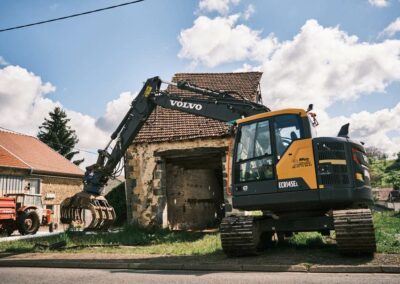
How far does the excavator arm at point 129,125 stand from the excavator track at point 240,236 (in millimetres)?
3171

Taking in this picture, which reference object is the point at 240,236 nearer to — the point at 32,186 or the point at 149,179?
the point at 149,179

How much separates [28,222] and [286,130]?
15.1 metres

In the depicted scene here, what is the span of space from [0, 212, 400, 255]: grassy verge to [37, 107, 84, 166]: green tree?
29.5 metres

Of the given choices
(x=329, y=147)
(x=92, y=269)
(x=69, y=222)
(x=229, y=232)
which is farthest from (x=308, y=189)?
(x=69, y=222)

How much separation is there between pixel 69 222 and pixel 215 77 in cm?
1215

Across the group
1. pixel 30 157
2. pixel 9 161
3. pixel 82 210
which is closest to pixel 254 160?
pixel 82 210

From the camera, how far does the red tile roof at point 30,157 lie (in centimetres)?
2442

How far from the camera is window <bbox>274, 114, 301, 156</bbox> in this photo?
7770 millimetres

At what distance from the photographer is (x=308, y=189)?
7.37 m

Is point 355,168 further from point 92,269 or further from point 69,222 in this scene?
point 69,222

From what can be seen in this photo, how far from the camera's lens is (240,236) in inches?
308

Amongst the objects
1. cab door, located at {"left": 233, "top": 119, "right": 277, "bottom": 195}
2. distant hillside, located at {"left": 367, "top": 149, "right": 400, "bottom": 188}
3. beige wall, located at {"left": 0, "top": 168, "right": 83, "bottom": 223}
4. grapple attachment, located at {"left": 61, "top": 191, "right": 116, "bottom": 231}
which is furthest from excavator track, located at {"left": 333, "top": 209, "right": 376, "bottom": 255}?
distant hillside, located at {"left": 367, "top": 149, "right": 400, "bottom": 188}

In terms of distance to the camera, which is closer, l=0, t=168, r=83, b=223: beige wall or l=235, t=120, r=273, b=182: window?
l=235, t=120, r=273, b=182: window

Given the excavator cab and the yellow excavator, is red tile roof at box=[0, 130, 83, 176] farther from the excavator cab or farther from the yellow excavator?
the excavator cab
